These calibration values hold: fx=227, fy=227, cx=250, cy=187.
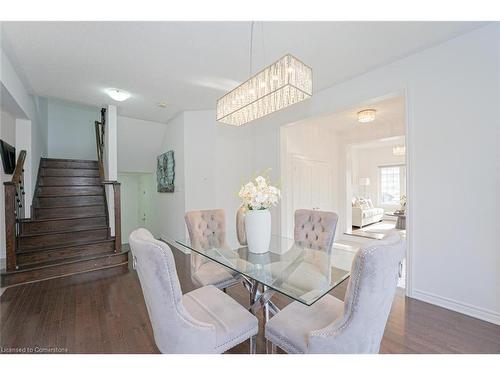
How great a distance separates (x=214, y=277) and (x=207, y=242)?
41cm

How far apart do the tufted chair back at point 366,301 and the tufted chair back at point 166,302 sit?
0.54 m

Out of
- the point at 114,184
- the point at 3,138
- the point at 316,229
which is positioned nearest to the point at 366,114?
the point at 316,229

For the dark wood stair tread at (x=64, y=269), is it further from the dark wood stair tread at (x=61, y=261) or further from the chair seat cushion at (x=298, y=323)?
the chair seat cushion at (x=298, y=323)

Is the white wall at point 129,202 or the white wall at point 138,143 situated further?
the white wall at point 129,202

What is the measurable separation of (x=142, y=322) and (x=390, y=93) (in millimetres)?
3427

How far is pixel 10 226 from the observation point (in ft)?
9.13

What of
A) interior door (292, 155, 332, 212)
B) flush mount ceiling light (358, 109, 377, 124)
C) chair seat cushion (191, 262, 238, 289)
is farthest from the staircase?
flush mount ceiling light (358, 109, 377, 124)

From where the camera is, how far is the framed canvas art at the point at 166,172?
4651 mm

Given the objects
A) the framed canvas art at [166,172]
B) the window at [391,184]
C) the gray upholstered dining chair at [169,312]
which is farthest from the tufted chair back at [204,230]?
the window at [391,184]

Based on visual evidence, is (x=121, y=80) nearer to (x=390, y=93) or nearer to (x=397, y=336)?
(x=390, y=93)

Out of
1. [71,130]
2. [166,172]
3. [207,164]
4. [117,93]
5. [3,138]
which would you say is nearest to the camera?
[3,138]

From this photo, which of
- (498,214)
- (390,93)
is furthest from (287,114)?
(498,214)

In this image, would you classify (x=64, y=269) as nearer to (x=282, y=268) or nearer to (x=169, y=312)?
(x=169, y=312)

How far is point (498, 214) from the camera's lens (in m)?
1.93
